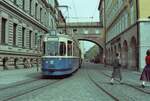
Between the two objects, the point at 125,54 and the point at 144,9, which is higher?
the point at 144,9

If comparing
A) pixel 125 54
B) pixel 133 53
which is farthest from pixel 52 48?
pixel 125 54

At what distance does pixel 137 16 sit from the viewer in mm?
31734

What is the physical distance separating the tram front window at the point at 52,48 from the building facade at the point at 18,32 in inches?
154

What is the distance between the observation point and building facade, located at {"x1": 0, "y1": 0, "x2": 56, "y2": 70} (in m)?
32.0

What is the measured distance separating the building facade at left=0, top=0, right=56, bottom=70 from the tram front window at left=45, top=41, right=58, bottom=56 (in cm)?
390

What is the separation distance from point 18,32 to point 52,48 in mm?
18720

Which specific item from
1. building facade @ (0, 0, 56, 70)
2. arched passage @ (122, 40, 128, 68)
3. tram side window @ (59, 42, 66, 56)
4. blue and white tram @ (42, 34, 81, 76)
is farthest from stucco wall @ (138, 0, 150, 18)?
tram side window @ (59, 42, 66, 56)

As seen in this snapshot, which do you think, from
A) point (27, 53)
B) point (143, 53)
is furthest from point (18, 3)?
point (143, 53)

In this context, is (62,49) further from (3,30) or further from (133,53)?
(133,53)

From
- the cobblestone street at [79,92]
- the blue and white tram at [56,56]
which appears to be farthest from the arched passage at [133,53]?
the cobblestone street at [79,92]

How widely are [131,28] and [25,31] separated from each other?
14.5m

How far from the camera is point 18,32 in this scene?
3772 centimetres

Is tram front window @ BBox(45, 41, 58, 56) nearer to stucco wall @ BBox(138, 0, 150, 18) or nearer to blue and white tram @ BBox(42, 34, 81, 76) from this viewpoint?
blue and white tram @ BBox(42, 34, 81, 76)

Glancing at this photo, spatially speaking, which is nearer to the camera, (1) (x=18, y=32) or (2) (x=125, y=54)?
(1) (x=18, y=32)
